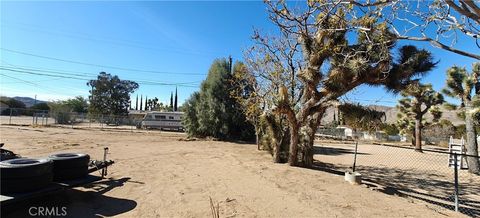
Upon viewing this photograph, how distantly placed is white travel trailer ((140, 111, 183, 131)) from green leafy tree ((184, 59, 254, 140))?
12.0 metres

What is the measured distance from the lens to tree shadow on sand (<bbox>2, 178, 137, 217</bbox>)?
468cm

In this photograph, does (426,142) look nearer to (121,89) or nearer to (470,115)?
(470,115)

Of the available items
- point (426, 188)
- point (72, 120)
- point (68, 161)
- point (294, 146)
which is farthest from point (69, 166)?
point (72, 120)

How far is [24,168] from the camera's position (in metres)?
4.34

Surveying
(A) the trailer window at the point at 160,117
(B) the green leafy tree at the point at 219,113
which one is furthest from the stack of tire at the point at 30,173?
(A) the trailer window at the point at 160,117

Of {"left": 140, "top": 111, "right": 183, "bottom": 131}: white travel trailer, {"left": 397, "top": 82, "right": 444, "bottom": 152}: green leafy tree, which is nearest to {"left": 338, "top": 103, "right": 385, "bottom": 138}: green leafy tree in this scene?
{"left": 397, "top": 82, "right": 444, "bottom": 152}: green leafy tree

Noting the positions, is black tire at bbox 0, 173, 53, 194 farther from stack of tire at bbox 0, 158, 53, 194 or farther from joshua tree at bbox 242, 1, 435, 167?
joshua tree at bbox 242, 1, 435, 167

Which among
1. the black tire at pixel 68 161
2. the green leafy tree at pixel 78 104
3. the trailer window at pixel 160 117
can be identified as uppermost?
the green leafy tree at pixel 78 104

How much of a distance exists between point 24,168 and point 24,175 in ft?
0.33

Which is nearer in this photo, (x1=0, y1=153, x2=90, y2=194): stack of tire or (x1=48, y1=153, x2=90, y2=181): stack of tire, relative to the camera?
(x1=0, y1=153, x2=90, y2=194): stack of tire

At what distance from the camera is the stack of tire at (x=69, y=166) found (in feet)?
17.6

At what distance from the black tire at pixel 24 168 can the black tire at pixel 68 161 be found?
1.77 ft

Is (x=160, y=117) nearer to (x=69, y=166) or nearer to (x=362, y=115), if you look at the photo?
(x=362, y=115)

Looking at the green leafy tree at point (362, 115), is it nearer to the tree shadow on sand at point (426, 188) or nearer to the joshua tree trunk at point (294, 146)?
the joshua tree trunk at point (294, 146)
